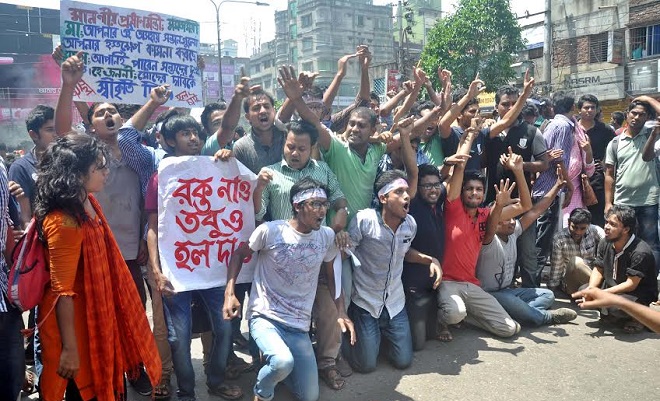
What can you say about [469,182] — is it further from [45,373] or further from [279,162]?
[45,373]

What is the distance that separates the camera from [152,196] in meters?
3.85

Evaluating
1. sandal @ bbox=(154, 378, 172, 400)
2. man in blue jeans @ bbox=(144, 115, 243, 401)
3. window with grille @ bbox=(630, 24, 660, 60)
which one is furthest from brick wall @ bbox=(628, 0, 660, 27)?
Result: sandal @ bbox=(154, 378, 172, 400)

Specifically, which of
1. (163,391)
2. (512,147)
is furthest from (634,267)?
(163,391)

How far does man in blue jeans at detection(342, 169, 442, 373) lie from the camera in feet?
14.3

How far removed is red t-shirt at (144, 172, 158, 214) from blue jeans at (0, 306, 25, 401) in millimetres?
1228

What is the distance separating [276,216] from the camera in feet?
13.7

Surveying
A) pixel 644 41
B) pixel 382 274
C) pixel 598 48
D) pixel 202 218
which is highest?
pixel 598 48

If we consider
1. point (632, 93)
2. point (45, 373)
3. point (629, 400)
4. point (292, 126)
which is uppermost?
point (632, 93)

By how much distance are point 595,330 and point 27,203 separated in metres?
4.99

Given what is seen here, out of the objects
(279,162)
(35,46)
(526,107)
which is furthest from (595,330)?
(35,46)

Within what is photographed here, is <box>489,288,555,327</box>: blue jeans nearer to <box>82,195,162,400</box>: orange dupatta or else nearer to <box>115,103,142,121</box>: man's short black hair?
<box>82,195,162,400</box>: orange dupatta

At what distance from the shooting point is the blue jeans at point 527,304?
5.07m

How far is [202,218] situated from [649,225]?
197 inches

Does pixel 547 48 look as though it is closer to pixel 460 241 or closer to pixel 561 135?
pixel 561 135
